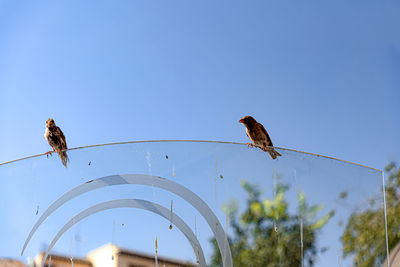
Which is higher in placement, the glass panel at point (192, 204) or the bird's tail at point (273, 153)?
the bird's tail at point (273, 153)

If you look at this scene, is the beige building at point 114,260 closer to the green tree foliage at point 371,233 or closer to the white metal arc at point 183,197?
the white metal arc at point 183,197

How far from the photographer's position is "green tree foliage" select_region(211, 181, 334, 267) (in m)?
3.76

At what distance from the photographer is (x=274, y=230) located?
3836mm

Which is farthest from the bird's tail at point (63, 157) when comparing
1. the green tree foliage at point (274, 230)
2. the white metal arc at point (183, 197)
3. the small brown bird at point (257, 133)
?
the small brown bird at point (257, 133)

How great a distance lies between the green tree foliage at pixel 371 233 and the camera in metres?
3.93

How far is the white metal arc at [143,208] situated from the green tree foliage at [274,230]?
256 mm

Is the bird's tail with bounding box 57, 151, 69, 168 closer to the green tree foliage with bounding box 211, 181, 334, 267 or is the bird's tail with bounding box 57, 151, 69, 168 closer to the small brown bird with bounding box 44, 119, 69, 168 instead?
the small brown bird with bounding box 44, 119, 69, 168

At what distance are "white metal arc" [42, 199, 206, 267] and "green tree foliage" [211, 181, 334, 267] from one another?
0.26m

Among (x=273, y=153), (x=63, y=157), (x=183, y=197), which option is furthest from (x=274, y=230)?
(x=63, y=157)

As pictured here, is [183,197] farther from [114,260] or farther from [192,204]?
[114,260]

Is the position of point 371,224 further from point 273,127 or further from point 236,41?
point 236,41

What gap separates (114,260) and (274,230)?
1.17m

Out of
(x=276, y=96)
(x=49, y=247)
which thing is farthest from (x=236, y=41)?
(x=49, y=247)

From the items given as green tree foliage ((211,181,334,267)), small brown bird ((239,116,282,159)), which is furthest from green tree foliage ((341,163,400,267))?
small brown bird ((239,116,282,159))
